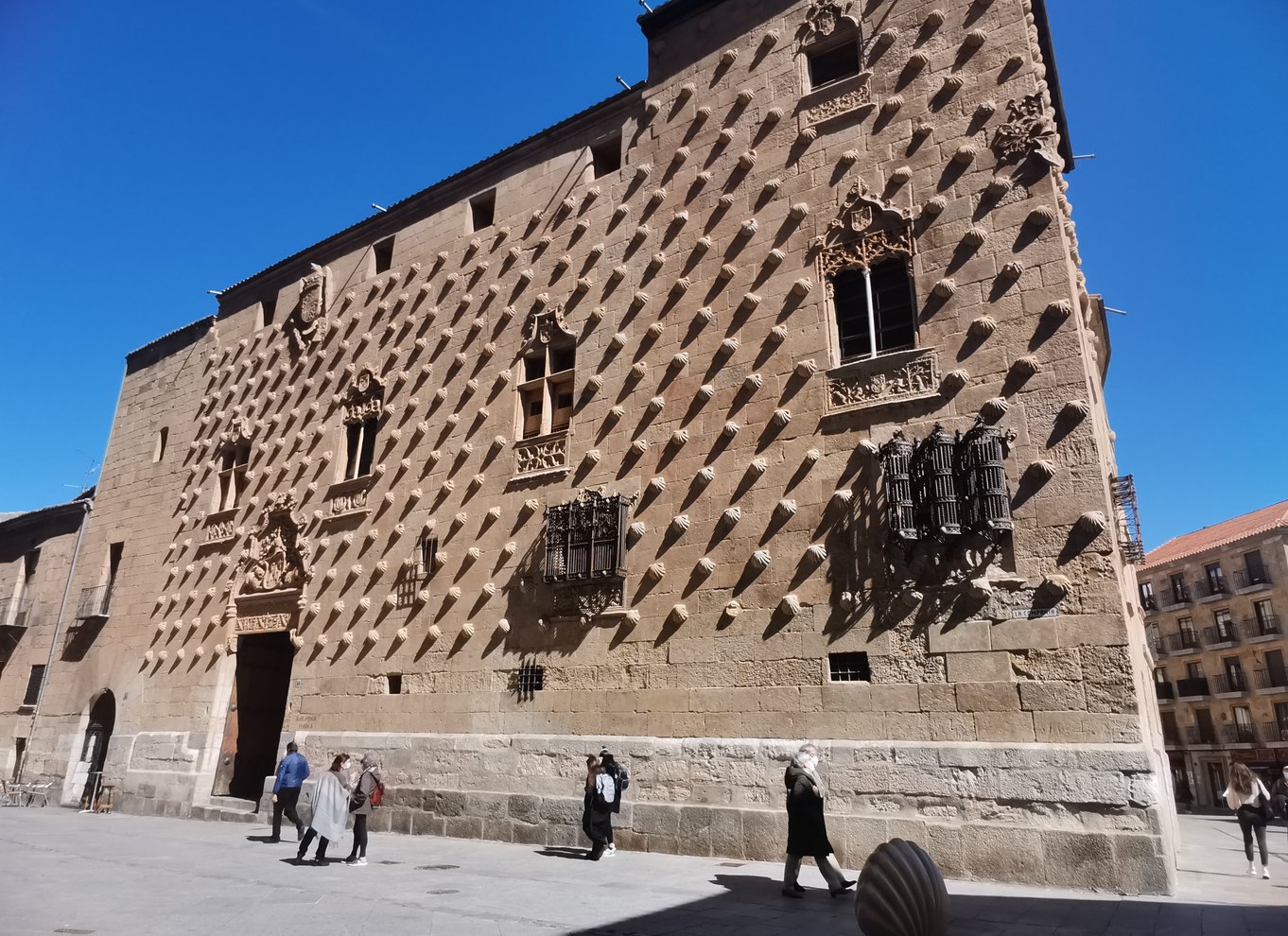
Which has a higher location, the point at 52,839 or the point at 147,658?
the point at 147,658

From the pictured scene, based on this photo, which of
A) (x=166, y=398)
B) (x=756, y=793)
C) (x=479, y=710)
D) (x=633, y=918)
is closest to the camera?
(x=633, y=918)

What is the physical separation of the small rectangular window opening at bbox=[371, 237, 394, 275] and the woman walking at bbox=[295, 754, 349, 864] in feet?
31.5

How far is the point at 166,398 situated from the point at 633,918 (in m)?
17.2

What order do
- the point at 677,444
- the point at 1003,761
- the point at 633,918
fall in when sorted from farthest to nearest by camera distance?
the point at 677,444 → the point at 1003,761 → the point at 633,918

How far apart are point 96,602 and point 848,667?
16.0 metres

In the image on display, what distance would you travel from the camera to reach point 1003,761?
6984 millimetres

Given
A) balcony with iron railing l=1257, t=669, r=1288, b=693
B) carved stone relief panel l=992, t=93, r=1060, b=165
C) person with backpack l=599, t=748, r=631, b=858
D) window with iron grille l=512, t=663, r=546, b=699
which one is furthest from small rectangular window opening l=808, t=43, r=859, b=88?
balcony with iron railing l=1257, t=669, r=1288, b=693

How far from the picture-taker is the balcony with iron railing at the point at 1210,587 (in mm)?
33500

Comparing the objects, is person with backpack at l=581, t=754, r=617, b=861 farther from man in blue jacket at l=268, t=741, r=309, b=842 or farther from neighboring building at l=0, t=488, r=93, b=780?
neighboring building at l=0, t=488, r=93, b=780

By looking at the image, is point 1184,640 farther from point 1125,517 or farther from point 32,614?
point 32,614

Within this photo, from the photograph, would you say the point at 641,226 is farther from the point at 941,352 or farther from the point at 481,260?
the point at 941,352

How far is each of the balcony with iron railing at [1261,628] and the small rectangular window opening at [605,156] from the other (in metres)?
32.0

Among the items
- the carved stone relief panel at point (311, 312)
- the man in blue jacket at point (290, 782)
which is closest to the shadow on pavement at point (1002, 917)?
the man in blue jacket at point (290, 782)

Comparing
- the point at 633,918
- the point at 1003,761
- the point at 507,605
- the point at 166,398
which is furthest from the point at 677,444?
the point at 166,398
